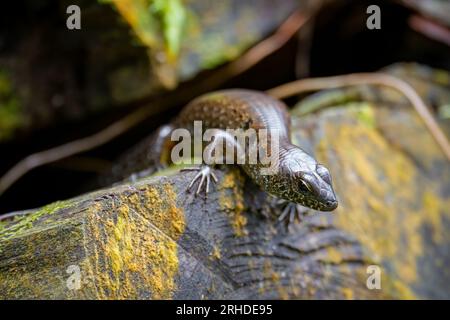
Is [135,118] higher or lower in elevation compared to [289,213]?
higher

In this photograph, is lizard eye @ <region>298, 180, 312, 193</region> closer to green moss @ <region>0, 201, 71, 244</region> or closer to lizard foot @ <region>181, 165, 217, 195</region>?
lizard foot @ <region>181, 165, 217, 195</region>

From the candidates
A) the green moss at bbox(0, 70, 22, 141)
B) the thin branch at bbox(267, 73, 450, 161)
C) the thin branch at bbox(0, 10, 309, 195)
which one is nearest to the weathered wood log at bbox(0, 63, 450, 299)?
the thin branch at bbox(267, 73, 450, 161)

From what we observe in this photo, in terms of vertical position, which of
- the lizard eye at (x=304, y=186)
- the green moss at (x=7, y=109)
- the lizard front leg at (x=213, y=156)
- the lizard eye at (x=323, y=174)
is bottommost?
the lizard eye at (x=304, y=186)

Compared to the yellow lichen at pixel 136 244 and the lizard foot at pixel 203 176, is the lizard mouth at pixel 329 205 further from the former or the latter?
the yellow lichen at pixel 136 244

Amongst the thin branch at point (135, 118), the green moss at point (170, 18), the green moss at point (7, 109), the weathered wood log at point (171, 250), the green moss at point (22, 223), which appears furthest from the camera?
the thin branch at point (135, 118)

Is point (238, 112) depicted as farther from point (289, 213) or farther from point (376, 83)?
point (376, 83)

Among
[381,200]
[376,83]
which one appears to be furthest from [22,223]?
[376,83]

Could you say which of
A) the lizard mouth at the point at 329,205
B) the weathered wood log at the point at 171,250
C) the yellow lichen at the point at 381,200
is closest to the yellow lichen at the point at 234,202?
the weathered wood log at the point at 171,250
